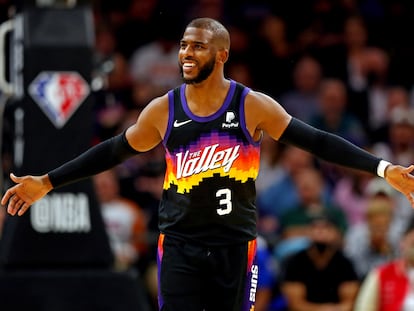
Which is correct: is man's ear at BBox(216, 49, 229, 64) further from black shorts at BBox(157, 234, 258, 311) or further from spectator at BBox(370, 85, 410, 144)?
spectator at BBox(370, 85, 410, 144)

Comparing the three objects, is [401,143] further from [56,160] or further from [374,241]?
[56,160]

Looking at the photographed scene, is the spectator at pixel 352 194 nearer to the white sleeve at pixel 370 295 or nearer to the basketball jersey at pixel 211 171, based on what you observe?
the white sleeve at pixel 370 295

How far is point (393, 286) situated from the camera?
945 centimetres

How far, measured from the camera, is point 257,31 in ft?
46.4

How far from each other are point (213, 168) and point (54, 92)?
9.85 feet

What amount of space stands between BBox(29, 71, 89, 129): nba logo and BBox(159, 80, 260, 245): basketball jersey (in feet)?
9.10

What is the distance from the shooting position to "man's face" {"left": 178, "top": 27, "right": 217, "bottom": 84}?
20.1 ft

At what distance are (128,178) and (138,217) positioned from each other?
641 mm

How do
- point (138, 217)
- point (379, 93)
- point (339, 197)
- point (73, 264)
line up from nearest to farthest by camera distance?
1. point (73, 264)
2. point (138, 217)
3. point (339, 197)
4. point (379, 93)

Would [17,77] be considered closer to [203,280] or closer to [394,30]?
[203,280]

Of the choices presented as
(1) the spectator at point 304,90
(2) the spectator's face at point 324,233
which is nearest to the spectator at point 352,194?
(1) the spectator at point 304,90

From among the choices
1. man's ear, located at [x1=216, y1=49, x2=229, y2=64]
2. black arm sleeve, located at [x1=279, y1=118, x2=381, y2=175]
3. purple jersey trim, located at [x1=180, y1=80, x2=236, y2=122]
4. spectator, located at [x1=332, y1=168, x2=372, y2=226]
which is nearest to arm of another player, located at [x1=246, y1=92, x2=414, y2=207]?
black arm sleeve, located at [x1=279, y1=118, x2=381, y2=175]

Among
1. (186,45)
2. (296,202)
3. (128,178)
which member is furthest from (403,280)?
(186,45)

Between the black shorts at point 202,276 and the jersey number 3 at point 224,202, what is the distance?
0.65ft
